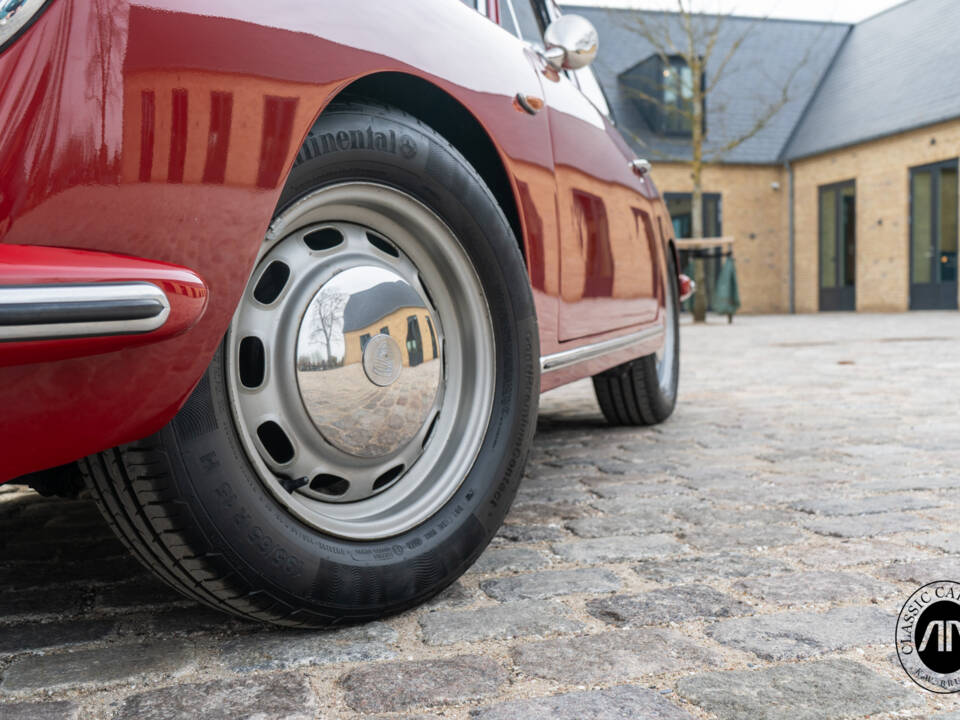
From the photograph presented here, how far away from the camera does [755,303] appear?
24.7m

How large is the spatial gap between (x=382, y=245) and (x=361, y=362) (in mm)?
283

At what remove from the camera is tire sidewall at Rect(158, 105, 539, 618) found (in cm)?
136

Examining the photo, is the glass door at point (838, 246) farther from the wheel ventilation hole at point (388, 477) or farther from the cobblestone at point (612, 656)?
the cobblestone at point (612, 656)

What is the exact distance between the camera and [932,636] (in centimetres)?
153

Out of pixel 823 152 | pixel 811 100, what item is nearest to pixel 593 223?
pixel 823 152

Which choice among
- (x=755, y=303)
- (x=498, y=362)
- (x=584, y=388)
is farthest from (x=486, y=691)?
(x=755, y=303)

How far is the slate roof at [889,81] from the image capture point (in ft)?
66.1

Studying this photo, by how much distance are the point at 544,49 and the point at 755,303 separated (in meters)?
23.1

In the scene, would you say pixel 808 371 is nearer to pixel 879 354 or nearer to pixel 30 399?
pixel 879 354

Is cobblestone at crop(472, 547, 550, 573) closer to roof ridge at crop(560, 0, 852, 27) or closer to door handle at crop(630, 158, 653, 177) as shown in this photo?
door handle at crop(630, 158, 653, 177)

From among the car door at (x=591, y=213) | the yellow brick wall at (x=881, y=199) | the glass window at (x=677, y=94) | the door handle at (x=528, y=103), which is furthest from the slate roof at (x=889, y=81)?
the door handle at (x=528, y=103)

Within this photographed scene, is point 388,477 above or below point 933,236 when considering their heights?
below

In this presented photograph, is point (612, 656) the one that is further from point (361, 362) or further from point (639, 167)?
point (639, 167)

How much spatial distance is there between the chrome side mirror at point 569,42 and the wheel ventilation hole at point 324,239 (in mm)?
1263
